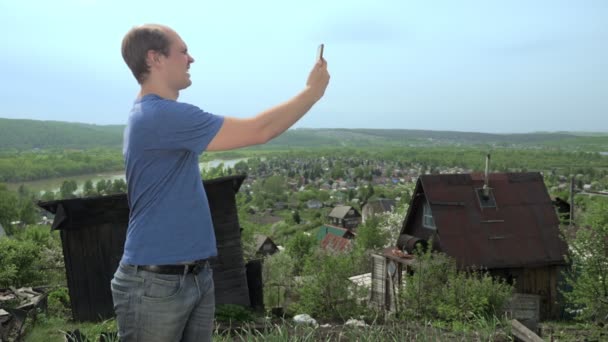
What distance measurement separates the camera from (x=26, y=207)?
68688 mm

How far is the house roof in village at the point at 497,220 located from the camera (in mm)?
19172

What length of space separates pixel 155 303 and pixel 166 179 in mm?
529

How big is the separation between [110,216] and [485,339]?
34.3 ft

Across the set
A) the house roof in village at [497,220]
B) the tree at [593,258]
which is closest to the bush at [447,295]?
the tree at [593,258]

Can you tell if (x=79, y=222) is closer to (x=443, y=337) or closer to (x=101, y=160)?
(x=443, y=337)

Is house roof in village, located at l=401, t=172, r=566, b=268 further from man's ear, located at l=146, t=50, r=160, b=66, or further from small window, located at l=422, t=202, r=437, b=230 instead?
man's ear, located at l=146, t=50, r=160, b=66

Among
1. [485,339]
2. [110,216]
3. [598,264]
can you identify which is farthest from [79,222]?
[598,264]

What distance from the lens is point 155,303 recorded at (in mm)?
2266

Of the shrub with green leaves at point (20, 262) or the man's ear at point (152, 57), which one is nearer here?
the man's ear at point (152, 57)

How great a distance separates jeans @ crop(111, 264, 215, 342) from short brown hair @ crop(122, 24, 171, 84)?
91cm

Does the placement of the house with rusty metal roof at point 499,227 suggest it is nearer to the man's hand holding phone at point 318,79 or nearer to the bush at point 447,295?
the bush at point 447,295

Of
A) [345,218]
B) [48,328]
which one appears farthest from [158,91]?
[345,218]

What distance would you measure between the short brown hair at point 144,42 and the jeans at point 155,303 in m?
0.91

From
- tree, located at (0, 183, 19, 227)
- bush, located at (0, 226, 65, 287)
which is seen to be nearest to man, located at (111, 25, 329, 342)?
bush, located at (0, 226, 65, 287)
